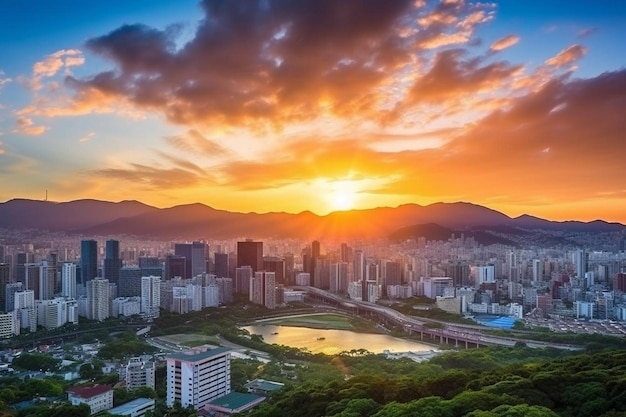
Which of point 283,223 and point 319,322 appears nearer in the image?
point 319,322

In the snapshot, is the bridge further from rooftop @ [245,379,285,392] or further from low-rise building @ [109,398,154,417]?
low-rise building @ [109,398,154,417]

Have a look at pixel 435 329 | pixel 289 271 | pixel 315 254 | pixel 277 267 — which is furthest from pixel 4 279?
pixel 315 254

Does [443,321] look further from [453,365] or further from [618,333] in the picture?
[453,365]

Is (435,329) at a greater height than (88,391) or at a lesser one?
lesser

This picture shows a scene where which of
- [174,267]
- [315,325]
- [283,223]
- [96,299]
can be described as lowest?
[315,325]

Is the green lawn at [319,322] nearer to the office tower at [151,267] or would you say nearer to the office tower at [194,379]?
the office tower at [151,267]

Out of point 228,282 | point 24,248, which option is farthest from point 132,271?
point 24,248

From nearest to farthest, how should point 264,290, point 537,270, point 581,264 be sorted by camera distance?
point 264,290, point 581,264, point 537,270

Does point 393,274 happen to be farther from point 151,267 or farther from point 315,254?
point 151,267

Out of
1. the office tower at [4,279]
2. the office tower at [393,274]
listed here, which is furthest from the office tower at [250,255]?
the office tower at [4,279]
